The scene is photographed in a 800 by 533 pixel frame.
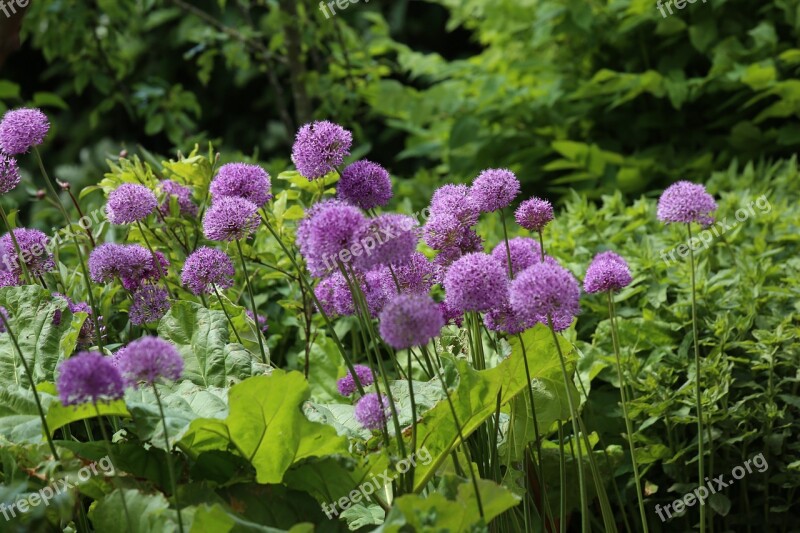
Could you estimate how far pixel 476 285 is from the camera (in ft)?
4.30

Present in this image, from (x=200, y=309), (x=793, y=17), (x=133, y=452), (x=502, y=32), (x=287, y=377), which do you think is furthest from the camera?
(x=502, y=32)

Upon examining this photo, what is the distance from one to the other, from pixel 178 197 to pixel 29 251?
0.47 m

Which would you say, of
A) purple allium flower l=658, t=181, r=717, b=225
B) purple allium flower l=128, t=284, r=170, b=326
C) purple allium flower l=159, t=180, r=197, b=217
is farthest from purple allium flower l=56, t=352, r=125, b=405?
purple allium flower l=159, t=180, r=197, b=217

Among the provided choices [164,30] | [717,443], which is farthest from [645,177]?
[164,30]

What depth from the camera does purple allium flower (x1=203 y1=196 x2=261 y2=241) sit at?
1.55 meters

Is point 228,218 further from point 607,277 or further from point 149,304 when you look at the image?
point 607,277

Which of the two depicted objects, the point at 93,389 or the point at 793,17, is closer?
the point at 93,389

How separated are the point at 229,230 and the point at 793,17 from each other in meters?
3.59

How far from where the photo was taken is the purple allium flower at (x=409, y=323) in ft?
3.86

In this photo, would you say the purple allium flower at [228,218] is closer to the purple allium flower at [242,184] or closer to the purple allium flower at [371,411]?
the purple allium flower at [242,184]

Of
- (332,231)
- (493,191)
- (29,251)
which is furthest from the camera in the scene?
(29,251)

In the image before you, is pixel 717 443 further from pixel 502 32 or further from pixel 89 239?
pixel 502 32

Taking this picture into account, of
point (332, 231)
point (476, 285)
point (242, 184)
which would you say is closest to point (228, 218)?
point (242, 184)

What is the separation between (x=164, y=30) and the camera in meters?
7.87
